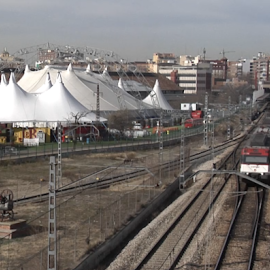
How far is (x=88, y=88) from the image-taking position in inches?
2817

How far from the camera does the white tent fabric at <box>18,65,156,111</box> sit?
69.4 metres

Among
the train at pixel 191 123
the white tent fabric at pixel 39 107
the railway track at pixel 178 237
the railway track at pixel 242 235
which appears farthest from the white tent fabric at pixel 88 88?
the railway track at pixel 242 235

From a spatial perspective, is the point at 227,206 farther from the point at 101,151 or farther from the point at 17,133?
the point at 17,133

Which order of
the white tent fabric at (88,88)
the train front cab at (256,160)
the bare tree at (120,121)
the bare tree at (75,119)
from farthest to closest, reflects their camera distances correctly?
1. the white tent fabric at (88,88)
2. the bare tree at (120,121)
3. the bare tree at (75,119)
4. the train front cab at (256,160)

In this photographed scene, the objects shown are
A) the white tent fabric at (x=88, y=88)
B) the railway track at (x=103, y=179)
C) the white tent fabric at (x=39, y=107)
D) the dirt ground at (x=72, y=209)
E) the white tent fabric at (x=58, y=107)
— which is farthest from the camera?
the white tent fabric at (x=88, y=88)

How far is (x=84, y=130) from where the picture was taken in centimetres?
5950

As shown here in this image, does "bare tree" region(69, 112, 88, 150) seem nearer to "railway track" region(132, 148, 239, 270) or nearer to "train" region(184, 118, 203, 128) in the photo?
"train" region(184, 118, 203, 128)

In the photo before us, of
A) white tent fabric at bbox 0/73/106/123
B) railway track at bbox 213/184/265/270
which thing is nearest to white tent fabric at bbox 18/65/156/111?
white tent fabric at bbox 0/73/106/123

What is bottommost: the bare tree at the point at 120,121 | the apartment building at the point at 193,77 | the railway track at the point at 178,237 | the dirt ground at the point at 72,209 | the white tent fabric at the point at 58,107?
the railway track at the point at 178,237

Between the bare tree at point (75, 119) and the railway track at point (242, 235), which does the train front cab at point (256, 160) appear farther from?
the bare tree at point (75, 119)

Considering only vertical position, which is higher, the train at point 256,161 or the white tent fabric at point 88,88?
the white tent fabric at point 88,88

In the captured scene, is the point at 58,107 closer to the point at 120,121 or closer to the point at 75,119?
the point at 75,119

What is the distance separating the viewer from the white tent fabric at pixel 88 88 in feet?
228

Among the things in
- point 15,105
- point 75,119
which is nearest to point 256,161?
point 75,119
